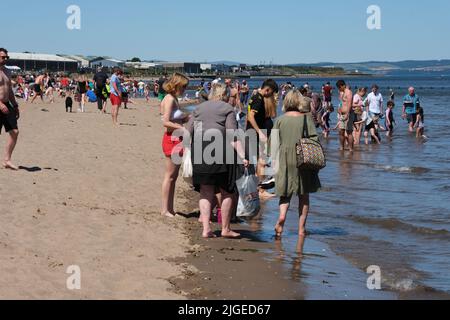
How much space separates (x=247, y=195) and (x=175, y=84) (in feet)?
5.09

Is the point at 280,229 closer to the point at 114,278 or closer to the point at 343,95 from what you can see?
the point at 114,278

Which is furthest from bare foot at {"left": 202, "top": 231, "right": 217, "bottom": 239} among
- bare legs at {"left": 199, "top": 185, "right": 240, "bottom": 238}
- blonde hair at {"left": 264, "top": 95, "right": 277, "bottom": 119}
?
blonde hair at {"left": 264, "top": 95, "right": 277, "bottom": 119}

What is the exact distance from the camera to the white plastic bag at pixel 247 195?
8984mm

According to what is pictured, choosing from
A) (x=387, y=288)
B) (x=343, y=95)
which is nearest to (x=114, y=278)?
(x=387, y=288)

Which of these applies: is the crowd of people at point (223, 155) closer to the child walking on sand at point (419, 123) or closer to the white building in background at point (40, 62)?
the child walking on sand at point (419, 123)

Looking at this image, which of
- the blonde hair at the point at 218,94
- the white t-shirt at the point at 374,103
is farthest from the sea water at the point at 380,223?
the white t-shirt at the point at 374,103

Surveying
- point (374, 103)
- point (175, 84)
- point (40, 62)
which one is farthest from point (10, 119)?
point (40, 62)

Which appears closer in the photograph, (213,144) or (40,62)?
(213,144)

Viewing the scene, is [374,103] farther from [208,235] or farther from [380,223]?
[208,235]

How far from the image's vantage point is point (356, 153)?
18734 millimetres

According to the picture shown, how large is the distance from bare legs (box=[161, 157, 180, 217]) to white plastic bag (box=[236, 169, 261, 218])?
2.63 ft

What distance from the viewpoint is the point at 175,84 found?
8.79 m

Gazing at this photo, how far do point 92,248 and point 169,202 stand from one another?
2342 mm
